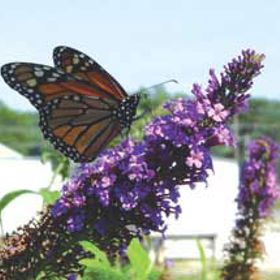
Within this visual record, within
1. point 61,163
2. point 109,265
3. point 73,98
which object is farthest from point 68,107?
point 61,163

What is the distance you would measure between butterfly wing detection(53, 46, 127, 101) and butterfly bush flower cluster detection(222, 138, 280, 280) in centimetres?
208

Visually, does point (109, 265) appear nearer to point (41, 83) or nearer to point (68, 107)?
point (41, 83)

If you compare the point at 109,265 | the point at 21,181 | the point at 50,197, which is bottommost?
the point at 109,265

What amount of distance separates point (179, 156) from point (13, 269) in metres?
0.59

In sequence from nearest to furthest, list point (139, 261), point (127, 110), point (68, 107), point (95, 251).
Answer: point (139, 261) < point (95, 251) < point (127, 110) < point (68, 107)

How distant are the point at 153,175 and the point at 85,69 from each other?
79 cm

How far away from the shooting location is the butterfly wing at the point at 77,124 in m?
3.75

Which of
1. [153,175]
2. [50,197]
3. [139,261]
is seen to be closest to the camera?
[139,261]

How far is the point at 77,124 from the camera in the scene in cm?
402

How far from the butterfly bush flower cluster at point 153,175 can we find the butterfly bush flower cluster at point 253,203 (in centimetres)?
252

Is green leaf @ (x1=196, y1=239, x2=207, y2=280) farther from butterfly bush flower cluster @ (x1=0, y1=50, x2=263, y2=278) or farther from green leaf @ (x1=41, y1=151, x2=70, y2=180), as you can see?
green leaf @ (x1=41, y1=151, x2=70, y2=180)

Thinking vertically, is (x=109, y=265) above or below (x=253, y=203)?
below

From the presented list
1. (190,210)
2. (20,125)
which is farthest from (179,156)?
(20,125)

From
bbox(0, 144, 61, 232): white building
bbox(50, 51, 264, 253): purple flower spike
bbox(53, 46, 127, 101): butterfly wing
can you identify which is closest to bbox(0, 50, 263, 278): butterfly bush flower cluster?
bbox(50, 51, 264, 253): purple flower spike
